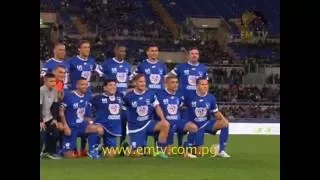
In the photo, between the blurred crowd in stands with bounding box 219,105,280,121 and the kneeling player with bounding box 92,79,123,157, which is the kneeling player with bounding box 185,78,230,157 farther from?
the kneeling player with bounding box 92,79,123,157

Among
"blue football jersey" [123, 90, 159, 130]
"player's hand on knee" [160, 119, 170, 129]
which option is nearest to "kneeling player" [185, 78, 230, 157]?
"player's hand on knee" [160, 119, 170, 129]

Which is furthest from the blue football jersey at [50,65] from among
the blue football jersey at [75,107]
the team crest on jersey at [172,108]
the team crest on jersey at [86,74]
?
the team crest on jersey at [172,108]

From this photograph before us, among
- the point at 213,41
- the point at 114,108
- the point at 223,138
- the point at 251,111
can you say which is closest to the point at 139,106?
the point at 114,108

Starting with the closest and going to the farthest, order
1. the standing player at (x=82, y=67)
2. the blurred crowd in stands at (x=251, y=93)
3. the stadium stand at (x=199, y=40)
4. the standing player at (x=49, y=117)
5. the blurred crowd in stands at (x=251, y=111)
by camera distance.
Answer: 1. the standing player at (x=49, y=117)
2. the standing player at (x=82, y=67)
3. the stadium stand at (x=199, y=40)
4. the blurred crowd in stands at (x=251, y=111)
5. the blurred crowd in stands at (x=251, y=93)

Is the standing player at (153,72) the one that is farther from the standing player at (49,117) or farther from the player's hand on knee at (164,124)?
the standing player at (49,117)

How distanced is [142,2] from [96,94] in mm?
1179

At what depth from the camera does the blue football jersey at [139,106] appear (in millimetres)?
6445

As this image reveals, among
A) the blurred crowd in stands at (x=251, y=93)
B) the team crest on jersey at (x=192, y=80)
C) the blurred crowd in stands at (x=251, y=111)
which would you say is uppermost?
the team crest on jersey at (x=192, y=80)

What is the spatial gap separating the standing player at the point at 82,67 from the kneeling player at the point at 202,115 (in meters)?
0.99

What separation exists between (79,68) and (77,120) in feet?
1.68

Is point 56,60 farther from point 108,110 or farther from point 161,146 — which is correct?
point 161,146

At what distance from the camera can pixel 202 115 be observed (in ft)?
21.5

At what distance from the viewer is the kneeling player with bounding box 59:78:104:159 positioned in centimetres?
632
